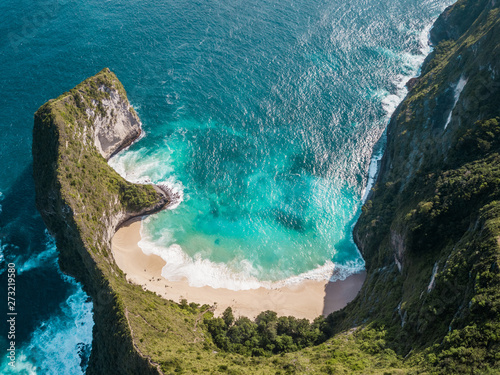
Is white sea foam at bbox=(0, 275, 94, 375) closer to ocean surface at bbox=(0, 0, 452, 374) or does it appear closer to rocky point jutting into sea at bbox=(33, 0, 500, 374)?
ocean surface at bbox=(0, 0, 452, 374)

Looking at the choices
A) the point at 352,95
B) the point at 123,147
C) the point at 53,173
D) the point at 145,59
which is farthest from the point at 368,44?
the point at 53,173

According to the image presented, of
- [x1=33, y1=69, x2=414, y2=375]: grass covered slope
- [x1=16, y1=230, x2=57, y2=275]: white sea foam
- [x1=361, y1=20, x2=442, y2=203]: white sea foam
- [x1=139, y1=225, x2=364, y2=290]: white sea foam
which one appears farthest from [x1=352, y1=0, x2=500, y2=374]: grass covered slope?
[x1=16, y1=230, x2=57, y2=275]: white sea foam

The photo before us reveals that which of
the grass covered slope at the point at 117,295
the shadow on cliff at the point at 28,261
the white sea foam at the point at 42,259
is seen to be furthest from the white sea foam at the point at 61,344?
the white sea foam at the point at 42,259

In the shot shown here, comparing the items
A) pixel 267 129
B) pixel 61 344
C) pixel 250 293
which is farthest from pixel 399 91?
pixel 61 344

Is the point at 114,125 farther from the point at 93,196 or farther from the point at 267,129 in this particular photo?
the point at 267,129

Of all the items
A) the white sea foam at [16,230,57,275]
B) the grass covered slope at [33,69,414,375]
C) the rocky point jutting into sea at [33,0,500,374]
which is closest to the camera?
the rocky point jutting into sea at [33,0,500,374]

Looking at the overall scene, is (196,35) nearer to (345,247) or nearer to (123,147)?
(123,147)
